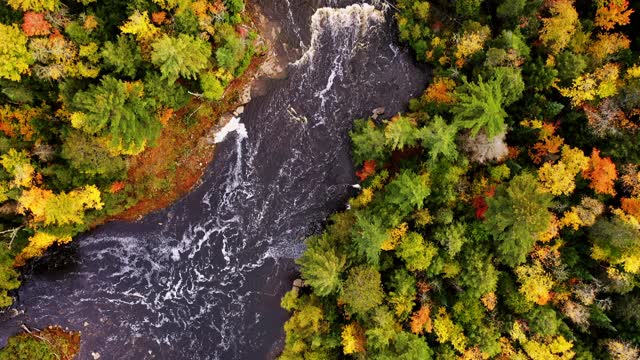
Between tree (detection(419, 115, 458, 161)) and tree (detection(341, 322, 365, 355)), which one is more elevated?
tree (detection(419, 115, 458, 161))

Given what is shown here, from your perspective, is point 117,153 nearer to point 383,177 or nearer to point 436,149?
point 383,177

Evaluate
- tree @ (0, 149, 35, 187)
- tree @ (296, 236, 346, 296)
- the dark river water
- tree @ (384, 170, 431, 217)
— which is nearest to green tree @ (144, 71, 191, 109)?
the dark river water

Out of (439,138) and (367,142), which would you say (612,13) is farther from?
(367,142)

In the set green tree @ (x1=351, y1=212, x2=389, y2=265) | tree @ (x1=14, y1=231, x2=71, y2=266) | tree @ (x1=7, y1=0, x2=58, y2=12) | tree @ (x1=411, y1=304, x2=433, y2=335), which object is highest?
tree @ (x1=7, y1=0, x2=58, y2=12)

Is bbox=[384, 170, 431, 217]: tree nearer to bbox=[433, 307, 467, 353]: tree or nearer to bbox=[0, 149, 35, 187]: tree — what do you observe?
bbox=[433, 307, 467, 353]: tree

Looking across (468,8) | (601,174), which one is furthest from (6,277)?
(601,174)

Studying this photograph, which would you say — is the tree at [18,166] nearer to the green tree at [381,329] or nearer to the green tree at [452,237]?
the green tree at [381,329]
